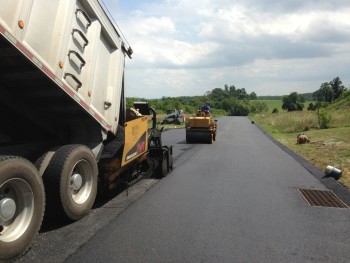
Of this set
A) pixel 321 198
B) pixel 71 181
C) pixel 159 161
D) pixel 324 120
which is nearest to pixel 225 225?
pixel 71 181

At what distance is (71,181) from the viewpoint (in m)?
5.28

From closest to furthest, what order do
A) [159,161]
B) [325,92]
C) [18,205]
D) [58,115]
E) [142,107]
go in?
1. [18,205]
2. [58,115]
3. [142,107]
4. [159,161]
5. [325,92]

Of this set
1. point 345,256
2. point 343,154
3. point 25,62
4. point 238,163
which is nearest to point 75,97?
point 25,62

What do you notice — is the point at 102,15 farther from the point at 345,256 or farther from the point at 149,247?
the point at 345,256

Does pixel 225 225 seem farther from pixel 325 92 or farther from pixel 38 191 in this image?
pixel 325 92

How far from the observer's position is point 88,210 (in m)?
5.58

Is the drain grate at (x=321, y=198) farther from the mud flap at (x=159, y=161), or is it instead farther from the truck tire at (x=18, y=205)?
the truck tire at (x=18, y=205)

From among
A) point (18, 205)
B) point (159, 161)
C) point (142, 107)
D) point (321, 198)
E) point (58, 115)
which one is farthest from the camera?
point (159, 161)

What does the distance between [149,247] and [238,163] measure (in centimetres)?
725

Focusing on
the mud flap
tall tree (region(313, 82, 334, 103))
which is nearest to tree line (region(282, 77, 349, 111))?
tall tree (region(313, 82, 334, 103))

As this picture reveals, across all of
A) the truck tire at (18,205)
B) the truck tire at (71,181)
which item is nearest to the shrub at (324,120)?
the truck tire at (71,181)

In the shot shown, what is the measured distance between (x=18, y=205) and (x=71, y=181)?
1.14 m

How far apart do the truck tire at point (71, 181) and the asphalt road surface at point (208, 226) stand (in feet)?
0.88

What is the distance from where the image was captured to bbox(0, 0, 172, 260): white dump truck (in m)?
4.01
